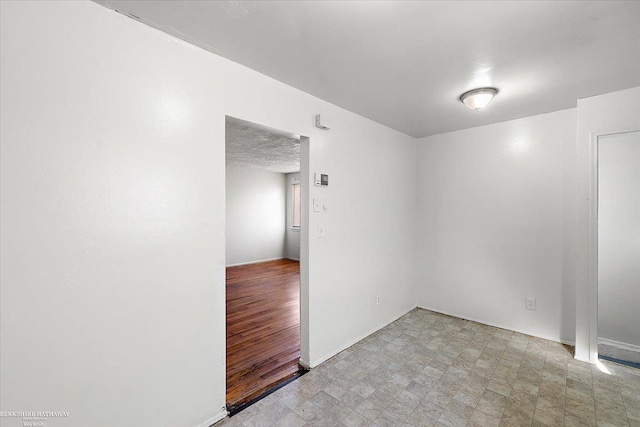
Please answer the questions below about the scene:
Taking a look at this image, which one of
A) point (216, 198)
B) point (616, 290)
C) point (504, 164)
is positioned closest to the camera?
point (216, 198)

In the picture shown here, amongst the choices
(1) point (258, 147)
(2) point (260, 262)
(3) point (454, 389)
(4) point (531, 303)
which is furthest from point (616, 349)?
(2) point (260, 262)

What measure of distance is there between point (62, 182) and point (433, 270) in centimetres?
401

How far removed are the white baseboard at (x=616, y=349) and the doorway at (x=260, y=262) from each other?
299 cm

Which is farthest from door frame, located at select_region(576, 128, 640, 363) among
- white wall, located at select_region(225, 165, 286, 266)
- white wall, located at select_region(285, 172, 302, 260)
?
white wall, located at select_region(225, 165, 286, 266)

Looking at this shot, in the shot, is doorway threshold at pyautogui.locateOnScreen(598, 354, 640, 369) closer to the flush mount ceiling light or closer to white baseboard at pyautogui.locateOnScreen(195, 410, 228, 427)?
the flush mount ceiling light

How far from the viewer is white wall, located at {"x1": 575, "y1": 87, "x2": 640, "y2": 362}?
252cm

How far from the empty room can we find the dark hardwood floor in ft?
0.10

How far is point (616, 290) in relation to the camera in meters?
2.72

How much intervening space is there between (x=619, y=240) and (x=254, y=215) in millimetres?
6572

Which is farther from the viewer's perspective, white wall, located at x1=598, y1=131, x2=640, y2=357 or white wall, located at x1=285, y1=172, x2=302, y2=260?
white wall, located at x1=285, y1=172, x2=302, y2=260

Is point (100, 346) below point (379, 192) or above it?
below

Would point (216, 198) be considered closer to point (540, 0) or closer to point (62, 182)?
point (62, 182)

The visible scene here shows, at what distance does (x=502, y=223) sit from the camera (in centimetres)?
334

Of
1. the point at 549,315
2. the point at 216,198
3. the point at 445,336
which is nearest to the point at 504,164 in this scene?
the point at 549,315
